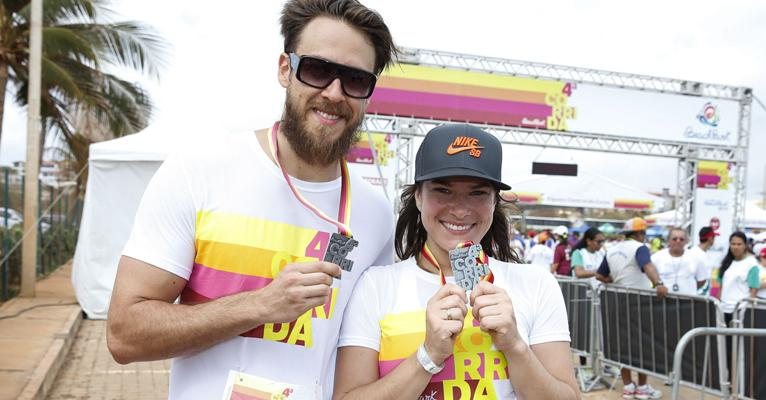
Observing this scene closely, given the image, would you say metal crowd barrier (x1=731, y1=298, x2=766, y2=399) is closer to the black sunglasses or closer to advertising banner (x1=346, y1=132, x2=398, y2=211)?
the black sunglasses

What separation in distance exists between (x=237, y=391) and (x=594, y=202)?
73.4 feet

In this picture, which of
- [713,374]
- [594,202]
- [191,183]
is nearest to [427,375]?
[191,183]

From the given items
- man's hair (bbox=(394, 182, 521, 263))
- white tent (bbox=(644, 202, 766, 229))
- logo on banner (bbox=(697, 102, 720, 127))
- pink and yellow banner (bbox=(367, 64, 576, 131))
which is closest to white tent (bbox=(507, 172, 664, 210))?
white tent (bbox=(644, 202, 766, 229))

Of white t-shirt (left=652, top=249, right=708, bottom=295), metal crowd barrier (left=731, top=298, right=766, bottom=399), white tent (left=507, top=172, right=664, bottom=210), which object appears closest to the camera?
metal crowd barrier (left=731, top=298, right=766, bottom=399)

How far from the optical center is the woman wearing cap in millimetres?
1647

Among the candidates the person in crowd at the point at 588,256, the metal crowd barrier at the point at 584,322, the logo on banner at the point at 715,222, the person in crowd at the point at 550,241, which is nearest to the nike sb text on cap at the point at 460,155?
the metal crowd barrier at the point at 584,322

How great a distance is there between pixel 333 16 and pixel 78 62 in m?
14.1

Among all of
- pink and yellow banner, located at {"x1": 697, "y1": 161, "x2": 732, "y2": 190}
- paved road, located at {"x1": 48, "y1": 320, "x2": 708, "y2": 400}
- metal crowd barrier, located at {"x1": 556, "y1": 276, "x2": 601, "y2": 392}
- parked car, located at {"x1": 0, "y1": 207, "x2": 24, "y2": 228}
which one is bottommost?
paved road, located at {"x1": 48, "y1": 320, "x2": 708, "y2": 400}

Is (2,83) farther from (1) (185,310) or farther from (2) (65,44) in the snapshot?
(1) (185,310)

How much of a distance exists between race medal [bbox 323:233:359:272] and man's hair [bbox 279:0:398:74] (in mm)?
585

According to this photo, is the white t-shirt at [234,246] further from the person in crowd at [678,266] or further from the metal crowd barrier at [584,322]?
the person in crowd at [678,266]

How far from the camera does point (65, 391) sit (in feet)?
20.5

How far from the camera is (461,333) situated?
183 cm

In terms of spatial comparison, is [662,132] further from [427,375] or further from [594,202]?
[427,375]
